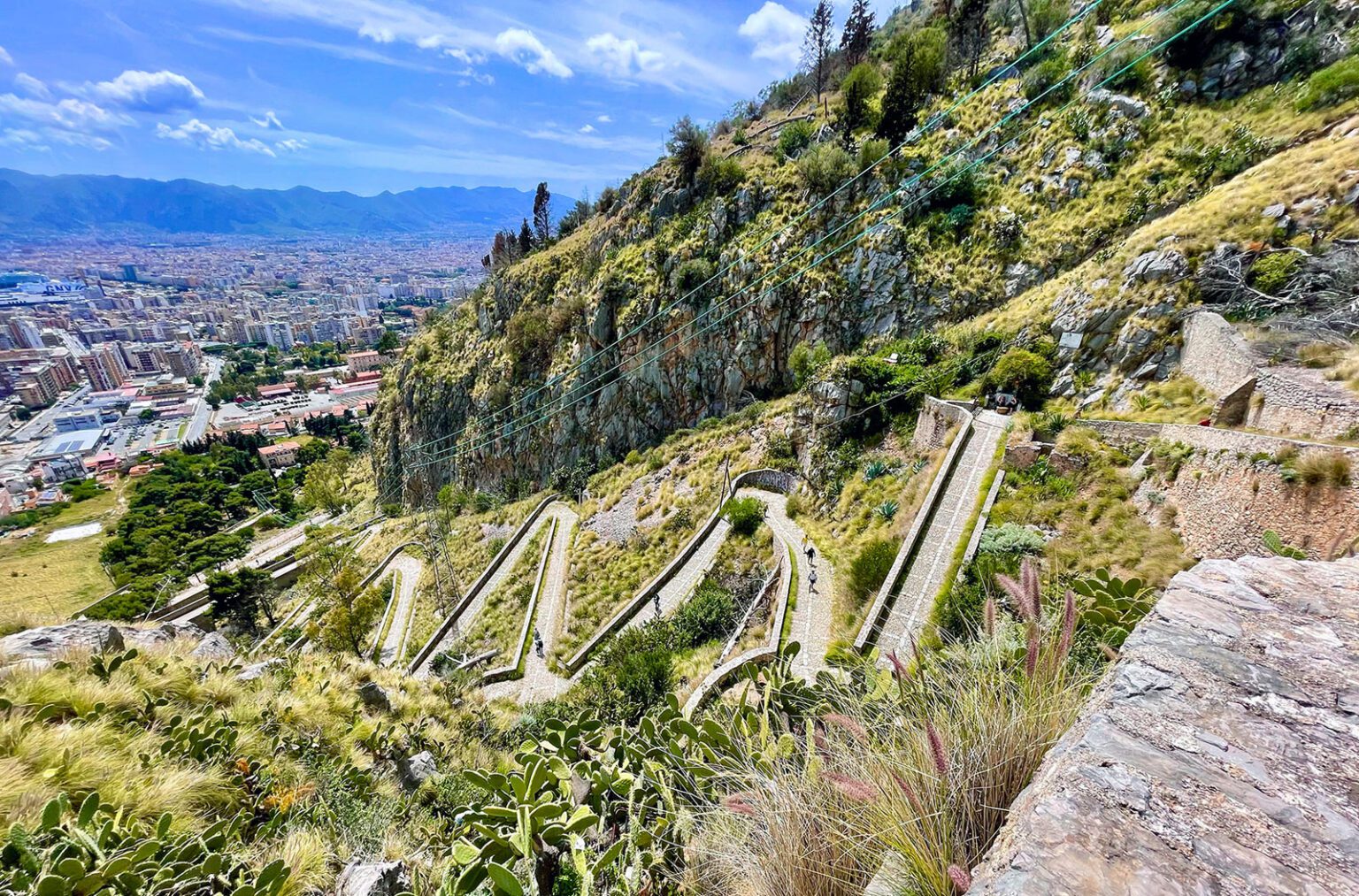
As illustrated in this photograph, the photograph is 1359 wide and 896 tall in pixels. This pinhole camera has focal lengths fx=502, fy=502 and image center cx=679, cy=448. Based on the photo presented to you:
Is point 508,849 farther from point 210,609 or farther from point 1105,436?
point 210,609

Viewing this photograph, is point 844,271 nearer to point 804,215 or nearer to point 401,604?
point 804,215

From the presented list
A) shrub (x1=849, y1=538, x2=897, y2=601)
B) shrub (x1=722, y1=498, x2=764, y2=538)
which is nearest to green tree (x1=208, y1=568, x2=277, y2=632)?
shrub (x1=722, y1=498, x2=764, y2=538)

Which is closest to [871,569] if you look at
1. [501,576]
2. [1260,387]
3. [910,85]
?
[1260,387]

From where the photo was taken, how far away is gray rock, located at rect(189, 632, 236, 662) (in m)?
8.12

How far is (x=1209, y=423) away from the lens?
436 inches

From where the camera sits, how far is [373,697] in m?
7.91

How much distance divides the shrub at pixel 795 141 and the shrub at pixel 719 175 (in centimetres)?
302

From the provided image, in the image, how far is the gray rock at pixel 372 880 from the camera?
348cm

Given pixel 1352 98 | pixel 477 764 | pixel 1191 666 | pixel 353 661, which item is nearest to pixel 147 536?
pixel 353 661

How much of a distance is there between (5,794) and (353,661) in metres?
6.48

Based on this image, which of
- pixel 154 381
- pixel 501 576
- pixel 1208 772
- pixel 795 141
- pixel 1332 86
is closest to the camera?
pixel 1208 772

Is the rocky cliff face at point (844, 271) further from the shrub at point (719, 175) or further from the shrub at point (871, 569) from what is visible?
the shrub at point (871, 569)

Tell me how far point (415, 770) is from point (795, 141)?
41.7 meters

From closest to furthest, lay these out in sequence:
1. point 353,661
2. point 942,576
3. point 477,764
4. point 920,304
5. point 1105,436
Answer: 1. point 477,764
2. point 353,661
3. point 942,576
4. point 1105,436
5. point 920,304
